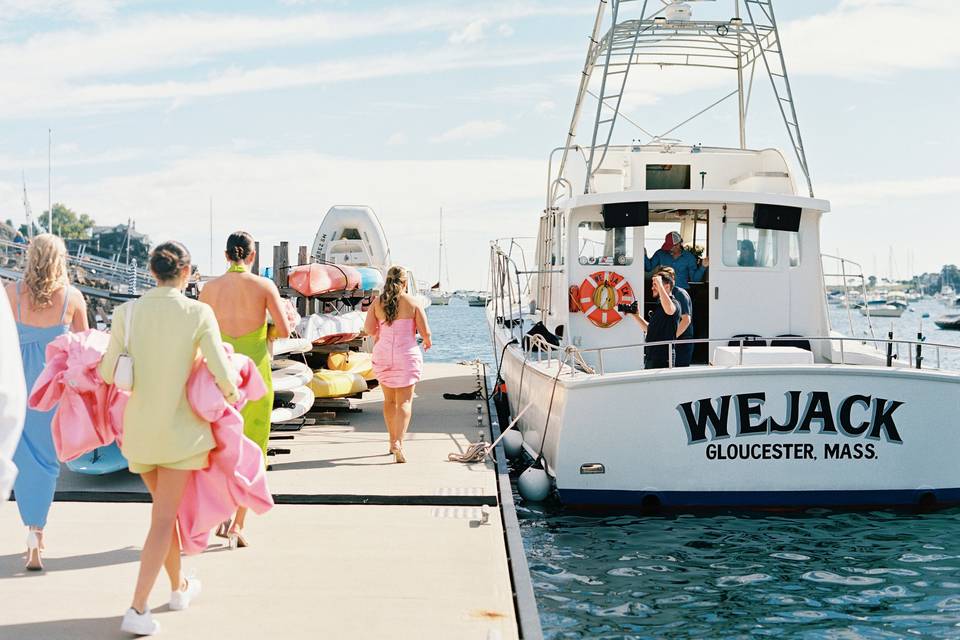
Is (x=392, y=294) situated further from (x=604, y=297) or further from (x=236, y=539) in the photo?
(x=236, y=539)

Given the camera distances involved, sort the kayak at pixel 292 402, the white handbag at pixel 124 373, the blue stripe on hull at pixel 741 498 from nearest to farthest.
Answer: the white handbag at pixel 124 373 < the blue stripe on hull at pixel 741 498 < the kayak at pixel 292 402

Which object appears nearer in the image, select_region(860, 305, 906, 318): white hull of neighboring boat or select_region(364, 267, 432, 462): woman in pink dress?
select_region(364, 267, 432, 462): woman in pink dress

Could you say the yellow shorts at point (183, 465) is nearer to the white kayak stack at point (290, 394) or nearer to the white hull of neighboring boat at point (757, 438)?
the white hull of neighboring boat at point (757, 438)

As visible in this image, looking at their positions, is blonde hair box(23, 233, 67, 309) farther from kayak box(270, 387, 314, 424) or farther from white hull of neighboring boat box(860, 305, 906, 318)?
white hull of neighboring boat box(860, 305, 906, 318)

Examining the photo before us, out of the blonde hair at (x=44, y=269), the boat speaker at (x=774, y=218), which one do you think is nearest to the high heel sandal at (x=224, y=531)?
the blonde hair at (x=44, y=269)

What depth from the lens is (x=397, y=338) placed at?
9289 millimetres

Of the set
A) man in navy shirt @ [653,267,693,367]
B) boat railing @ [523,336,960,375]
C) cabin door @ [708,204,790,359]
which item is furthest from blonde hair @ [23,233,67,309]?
cabin door @ [708,204,790,359]

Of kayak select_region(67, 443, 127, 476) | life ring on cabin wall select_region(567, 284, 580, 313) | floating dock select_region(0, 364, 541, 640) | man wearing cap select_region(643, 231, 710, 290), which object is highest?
man wearing cap select_region(643, 231, 710, 290)

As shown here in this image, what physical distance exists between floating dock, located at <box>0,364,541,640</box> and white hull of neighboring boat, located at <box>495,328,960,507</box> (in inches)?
37.1

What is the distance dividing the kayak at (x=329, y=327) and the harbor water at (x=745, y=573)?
4.29 m

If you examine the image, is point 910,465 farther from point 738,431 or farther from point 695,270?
point 695,270

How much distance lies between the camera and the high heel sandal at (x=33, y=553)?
5.62 m

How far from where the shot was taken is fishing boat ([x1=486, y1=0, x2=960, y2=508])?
8.75m

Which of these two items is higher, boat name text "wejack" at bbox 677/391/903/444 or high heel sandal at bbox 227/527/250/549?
boat name text "wejack" at bbox 677/391/903/444
